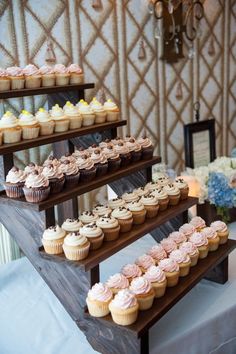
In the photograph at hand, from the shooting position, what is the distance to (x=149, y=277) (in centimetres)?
130

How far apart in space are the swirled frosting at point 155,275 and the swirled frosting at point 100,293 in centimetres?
14

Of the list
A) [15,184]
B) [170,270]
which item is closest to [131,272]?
[170,270]

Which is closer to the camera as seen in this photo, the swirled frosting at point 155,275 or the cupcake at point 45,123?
the swirled frosting at point 155,275

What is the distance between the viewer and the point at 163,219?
1527 mm

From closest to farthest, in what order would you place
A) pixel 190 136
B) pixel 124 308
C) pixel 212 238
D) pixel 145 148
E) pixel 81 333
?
pixel 124 308 → pixel 81 333 → pixel 212 238 → pixel 145 148 → pixel 190 136

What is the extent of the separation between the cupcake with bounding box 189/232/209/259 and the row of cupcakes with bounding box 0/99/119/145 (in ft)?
1.88

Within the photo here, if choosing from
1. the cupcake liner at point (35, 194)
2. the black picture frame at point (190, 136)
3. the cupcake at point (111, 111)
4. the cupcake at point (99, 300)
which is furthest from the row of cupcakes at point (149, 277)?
the black picture frame at point (190, 136)

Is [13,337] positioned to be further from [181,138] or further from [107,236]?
[181,138]

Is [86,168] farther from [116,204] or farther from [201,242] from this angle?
[201,242]

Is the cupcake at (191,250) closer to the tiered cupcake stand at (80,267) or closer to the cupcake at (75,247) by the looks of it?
the tiered cupcake stand at (80,267)

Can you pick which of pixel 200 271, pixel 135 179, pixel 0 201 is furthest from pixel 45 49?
pixel 200 271

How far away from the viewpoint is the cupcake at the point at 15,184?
4.33ft

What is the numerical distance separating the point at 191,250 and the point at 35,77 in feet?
2.75

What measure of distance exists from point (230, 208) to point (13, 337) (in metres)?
1.20
